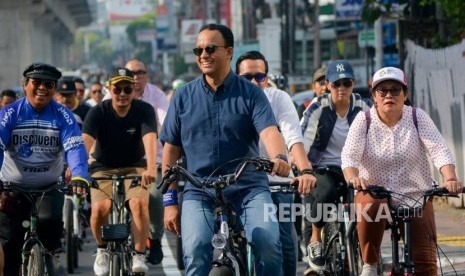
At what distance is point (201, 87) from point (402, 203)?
1437mm

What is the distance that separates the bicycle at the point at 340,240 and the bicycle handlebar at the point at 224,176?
2.48 meters

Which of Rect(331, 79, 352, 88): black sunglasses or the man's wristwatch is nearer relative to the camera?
the man's wristwatch

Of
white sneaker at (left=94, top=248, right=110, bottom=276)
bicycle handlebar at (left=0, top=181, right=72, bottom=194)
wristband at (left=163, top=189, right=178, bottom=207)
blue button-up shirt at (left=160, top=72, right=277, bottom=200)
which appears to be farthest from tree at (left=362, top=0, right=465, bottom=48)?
wristband at (left=163, top=189, right=178, bottom=207)

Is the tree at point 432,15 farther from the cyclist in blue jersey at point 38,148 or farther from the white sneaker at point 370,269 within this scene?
the white sneaker at point 370,269

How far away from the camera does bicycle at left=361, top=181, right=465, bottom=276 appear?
809cm

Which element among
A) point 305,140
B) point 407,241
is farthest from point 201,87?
point 305,140

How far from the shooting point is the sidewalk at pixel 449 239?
1246 cm

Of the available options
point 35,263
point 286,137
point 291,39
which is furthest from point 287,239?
point 291,39

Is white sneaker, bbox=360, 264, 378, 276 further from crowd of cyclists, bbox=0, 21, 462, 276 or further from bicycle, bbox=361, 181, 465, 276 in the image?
bicycle, bbox=361, 181, 465, 276

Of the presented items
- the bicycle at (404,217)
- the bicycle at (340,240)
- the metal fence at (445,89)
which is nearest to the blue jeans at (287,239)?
the bicycle at (340,240)

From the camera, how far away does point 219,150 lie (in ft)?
Answer: 26.0

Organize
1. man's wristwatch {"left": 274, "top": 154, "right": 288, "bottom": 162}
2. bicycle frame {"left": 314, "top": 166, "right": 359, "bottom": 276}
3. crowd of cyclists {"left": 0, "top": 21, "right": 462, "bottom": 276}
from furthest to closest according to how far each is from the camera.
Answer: bicycle frame {"left": 314, "top": 166, "right": 359, "bottom": 276} < crowd of cyclists {"left": 0, "top": 21, "right": 462, "bottom": 276} < man's wristwatch {"left": 274, "top": 154, "right": 288, "bottom": 162}

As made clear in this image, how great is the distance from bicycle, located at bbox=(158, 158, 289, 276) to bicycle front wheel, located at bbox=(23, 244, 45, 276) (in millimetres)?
1703

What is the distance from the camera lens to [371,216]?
845 centimetres
